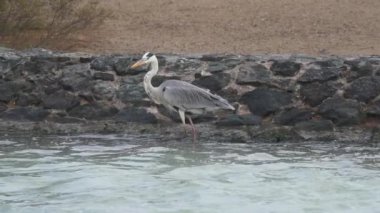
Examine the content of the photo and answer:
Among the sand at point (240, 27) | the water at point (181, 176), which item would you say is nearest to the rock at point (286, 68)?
the water at point (181, 176)

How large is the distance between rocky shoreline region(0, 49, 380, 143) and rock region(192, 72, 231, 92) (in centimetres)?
Answer: 1

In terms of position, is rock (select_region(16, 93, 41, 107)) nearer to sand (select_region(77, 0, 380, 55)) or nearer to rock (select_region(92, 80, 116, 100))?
rock (select_region(92, 80, 116, 100))

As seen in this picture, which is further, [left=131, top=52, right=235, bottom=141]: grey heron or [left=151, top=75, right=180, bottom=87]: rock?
[left=151, top=75, right=180, bottom=87]: rock

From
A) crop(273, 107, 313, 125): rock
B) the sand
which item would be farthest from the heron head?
the sand

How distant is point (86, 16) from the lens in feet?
58.3

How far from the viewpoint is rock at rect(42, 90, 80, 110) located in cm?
1180

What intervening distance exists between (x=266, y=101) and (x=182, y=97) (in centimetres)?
106

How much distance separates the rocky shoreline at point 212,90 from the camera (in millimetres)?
10867

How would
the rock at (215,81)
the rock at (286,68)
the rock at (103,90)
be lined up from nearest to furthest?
the rock at (286,68), the rock at (215,81), the rock at (103,90)

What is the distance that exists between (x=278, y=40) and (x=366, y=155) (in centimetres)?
864

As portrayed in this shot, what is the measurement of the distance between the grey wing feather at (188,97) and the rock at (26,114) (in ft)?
5.81

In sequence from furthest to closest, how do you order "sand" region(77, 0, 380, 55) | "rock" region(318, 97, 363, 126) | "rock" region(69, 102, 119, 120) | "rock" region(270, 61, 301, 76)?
"sand" region(77, 0, 380, 55) < "rock" region(69, 102, 119, 120) < "rock" region(270, 61, 301, 76) < "rock" region(318, 97, 363, 126)

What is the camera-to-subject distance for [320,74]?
1110cm

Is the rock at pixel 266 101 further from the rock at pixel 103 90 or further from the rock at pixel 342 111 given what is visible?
the rock at pixel 103 90
